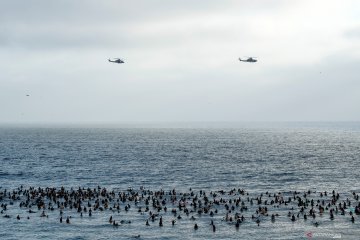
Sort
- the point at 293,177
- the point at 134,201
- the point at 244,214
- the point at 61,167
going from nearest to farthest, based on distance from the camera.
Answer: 1. the point at 244,214
2. the point at 134,201
3. the point at 293,177
4. the point at 61,167

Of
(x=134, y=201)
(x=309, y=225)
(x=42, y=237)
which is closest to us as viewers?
(x=42, y=237)

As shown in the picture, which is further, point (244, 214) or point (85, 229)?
point (244, 214)

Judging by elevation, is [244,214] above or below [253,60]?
below

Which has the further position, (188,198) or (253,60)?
(253,60)

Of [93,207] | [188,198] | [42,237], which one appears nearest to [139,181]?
[188,198]

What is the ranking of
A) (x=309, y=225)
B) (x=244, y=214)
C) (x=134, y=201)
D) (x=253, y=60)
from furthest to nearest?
(x=253, y=60) < (x=134, y=201) < (x=244, y=214) < (x=309, y=225)

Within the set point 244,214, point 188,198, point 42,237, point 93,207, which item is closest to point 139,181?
point 188,198

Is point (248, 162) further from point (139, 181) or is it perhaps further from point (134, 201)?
point (134, 201)

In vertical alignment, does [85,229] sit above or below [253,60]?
below

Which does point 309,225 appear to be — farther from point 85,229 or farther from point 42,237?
point 42,237
